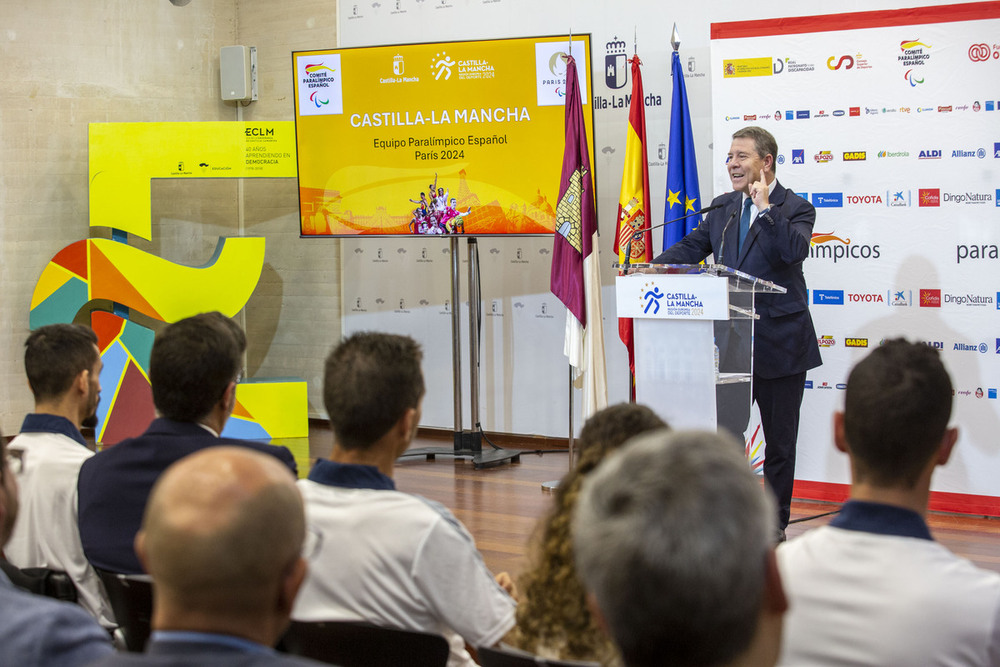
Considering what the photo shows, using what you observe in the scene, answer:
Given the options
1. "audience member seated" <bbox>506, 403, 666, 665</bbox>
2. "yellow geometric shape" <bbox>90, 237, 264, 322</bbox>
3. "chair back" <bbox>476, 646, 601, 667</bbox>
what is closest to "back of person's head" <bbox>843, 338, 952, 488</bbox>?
"audience member seated" <bbox>506, 403, 666, 665</bbox>

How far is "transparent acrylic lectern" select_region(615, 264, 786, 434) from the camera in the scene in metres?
4.08

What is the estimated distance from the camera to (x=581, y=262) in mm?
5590

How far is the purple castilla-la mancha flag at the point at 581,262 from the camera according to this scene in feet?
18.2

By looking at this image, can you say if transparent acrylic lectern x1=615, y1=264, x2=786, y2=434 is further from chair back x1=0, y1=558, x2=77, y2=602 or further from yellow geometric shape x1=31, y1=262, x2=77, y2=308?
yellow geometric shape x1=31, y1=262, x2=77, y2=308

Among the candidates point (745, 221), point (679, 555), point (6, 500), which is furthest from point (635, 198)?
point (679, 555)

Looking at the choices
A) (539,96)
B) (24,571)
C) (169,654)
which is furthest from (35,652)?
(539,96)

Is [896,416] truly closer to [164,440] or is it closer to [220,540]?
[220,540]

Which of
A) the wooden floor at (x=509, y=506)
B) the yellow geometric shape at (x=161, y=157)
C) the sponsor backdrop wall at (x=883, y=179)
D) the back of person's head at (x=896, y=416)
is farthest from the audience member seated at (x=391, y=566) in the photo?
the yellow geometric shape at (x=161, y=157)

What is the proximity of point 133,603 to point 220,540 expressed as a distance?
97 cm

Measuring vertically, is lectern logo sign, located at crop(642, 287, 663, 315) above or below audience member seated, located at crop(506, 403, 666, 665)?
above

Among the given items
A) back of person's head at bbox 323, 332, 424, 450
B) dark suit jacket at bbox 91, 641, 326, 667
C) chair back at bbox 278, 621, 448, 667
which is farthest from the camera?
back of person's head at bbox 323, 332, 424, 450

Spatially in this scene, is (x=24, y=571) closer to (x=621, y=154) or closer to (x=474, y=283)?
(x=474, y=283)

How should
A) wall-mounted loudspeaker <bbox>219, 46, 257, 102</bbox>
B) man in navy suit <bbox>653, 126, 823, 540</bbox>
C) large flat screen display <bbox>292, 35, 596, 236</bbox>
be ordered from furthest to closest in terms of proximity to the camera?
wall-mounted loudspeaker <bbox>219, 46, 257, 102</bbox> → large flat screen display <bbox>292, 35, 596, 236</bbox> → man in navy suit <bbox>653, 126, 823, 540</bbox>

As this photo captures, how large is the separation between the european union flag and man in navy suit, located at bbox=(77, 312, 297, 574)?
3372 millimetres
